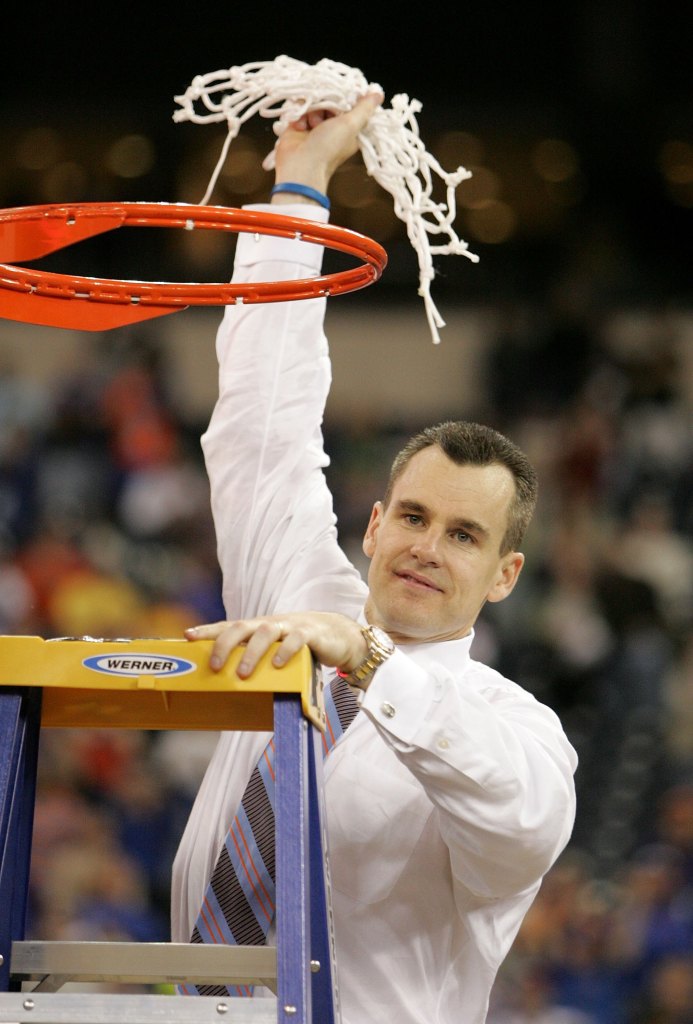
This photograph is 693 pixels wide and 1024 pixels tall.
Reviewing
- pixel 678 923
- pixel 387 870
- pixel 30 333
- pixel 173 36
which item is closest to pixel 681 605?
pixel 678 923

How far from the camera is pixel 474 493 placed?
262cm

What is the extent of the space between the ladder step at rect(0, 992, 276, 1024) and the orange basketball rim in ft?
3.46

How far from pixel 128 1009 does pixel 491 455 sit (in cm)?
126

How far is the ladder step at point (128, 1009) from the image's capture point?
5.73ft

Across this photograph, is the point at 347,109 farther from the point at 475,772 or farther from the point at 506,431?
the point at 506,431

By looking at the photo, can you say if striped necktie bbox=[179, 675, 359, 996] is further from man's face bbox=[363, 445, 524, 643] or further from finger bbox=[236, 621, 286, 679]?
finger bbox=[236, 621, 286, 679]

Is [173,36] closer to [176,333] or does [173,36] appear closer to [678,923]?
[176,333]

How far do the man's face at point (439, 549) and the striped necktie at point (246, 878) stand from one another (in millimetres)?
246

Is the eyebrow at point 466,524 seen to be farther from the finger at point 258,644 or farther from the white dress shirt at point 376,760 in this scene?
the finger at point 258,644

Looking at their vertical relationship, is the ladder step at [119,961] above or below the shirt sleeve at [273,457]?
below

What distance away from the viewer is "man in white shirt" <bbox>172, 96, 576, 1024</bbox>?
2006 millimetres

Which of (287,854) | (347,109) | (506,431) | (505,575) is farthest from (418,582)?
(506,431)

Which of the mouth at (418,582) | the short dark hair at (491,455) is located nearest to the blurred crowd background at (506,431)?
the short dark hair at (491,455)

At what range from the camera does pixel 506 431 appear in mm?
9195
